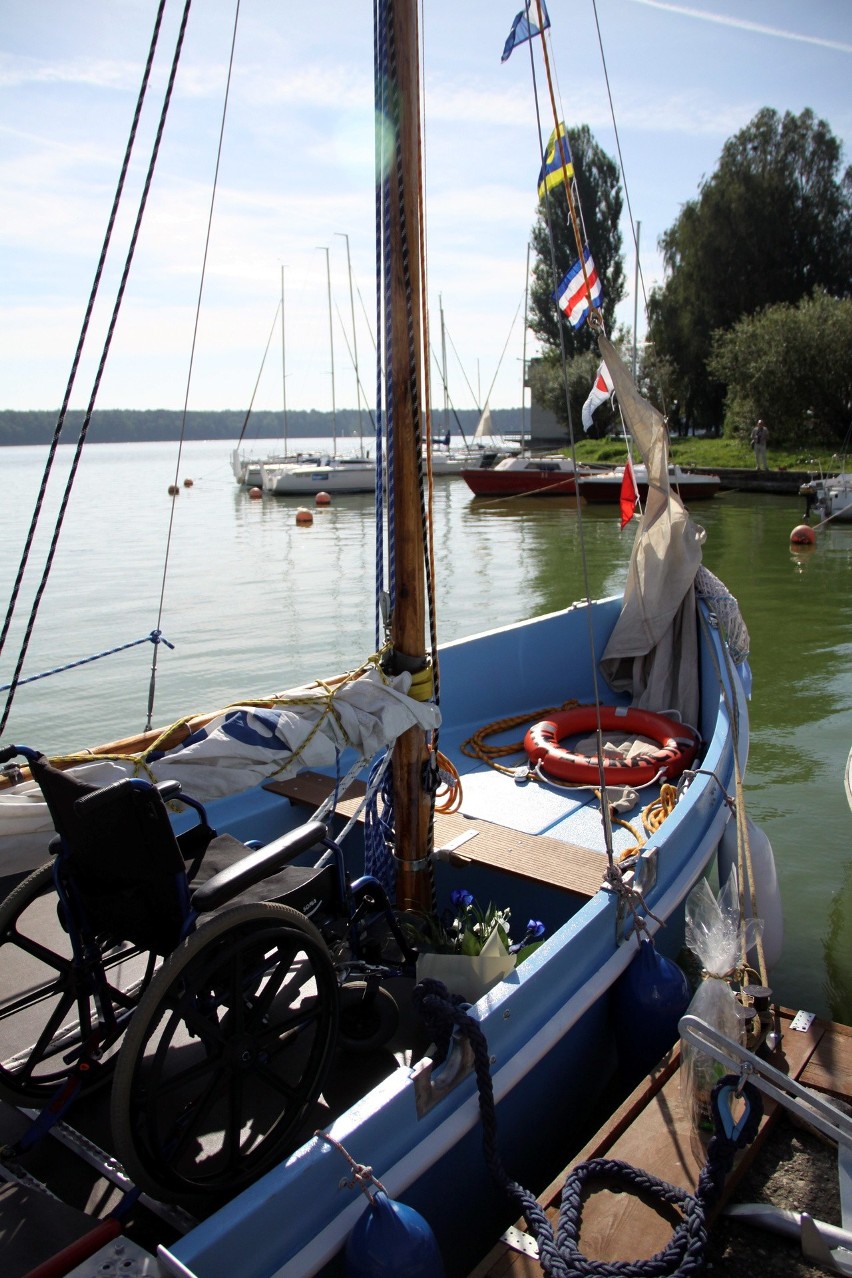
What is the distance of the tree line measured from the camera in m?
30.3

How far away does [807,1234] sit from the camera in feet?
7.84

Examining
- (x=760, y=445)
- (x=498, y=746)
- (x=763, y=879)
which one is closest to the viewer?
(x=763, y=879)

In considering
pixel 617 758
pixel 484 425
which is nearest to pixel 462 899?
pixel 617 758

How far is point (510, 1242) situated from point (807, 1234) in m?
0.78

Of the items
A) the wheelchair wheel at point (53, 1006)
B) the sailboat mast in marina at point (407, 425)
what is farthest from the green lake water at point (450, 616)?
the wheelchair wheel at point (53, 1006)

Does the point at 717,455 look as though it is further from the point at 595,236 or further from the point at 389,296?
the point at 389,296

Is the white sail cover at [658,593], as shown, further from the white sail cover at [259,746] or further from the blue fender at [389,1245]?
the blue fender at [389,1245]

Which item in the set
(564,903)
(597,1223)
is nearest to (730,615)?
(564,903)

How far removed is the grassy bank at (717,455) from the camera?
28.7 meters

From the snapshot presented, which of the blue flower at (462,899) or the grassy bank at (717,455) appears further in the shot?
the grassy bank at (717,455)

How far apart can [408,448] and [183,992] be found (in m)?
1.82

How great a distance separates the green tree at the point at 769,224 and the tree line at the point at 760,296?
39mm

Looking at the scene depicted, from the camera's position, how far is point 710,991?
2.98 m

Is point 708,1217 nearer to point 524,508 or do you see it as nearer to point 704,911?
point 704,911
